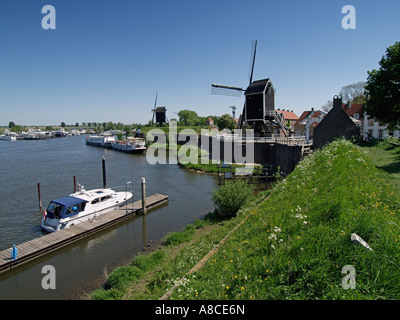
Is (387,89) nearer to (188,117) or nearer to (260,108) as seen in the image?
(260,108)

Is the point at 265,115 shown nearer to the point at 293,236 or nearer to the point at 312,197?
the point at 312,197

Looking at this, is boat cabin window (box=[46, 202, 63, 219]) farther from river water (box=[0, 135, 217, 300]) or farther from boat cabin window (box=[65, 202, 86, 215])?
river water (box=[0, 135, 217, 300])

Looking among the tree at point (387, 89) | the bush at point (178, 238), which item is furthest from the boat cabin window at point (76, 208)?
the tree at point (387, 89)

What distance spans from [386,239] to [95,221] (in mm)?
17476

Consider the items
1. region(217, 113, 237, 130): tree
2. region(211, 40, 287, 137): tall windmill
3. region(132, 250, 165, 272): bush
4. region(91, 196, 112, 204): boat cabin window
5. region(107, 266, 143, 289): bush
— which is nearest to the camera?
region(107, 266, 143, 289): bush

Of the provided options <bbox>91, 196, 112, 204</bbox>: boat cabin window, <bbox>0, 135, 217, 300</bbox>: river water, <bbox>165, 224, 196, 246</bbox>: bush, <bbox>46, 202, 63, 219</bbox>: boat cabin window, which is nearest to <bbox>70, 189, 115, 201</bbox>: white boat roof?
<bbox>91, 196, 112, 204</bbox>: boat cabin window

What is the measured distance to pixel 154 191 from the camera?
2705 centimetres

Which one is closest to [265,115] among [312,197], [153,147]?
[312,197]

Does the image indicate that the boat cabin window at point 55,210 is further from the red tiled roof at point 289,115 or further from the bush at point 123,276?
the red tiled roof at point 289,115

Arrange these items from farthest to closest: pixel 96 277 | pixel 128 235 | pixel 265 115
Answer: pixel 265 115
pixel 128 235
pixel 96 277

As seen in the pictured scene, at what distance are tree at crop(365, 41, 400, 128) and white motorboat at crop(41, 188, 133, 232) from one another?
87.4 ft

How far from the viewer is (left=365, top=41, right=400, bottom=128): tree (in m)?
22.0

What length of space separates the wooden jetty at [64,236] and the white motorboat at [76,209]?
1.78 feet

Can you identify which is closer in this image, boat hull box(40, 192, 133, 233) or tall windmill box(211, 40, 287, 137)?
boat hull box(40, 192, 133, 233)
